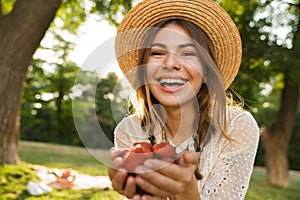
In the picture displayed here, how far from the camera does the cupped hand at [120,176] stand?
128 cm

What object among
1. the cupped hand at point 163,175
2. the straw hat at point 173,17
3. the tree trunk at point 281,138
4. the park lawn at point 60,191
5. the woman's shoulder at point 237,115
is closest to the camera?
the cupped hand at point 163,175

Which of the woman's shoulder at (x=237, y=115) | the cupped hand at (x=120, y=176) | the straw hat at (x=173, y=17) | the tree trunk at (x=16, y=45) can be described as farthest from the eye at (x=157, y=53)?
the tree trunk at (x=16, y=45)

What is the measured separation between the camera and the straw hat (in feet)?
6.96

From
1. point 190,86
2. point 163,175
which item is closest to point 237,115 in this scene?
point 190,86

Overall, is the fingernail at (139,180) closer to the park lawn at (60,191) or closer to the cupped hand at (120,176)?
the cupped hand at (120,176)

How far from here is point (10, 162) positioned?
5.89m

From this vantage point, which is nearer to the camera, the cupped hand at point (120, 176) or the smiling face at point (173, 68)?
the cupped hand at point (120, 176)

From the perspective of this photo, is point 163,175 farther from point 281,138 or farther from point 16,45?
point 281,138

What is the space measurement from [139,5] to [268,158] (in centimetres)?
805

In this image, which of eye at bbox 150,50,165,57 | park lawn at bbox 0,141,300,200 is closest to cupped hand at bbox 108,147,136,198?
eye at bbox 150,50,165,57

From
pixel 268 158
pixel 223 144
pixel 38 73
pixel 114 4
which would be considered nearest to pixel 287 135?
pixel 268 158

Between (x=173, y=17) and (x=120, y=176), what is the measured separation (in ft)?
3.38

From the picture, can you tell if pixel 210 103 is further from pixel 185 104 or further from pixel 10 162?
pixel 10 162

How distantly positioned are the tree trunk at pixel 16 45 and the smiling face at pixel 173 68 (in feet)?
12.5
